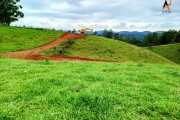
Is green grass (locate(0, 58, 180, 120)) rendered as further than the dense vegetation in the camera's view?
No

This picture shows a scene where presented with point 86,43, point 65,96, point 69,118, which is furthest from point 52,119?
point 86,43

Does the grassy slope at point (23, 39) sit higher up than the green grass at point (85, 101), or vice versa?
the grassy slope at point (23, 39)

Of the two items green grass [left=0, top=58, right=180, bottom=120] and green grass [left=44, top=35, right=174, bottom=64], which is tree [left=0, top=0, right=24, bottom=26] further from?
green grass [left=0, top=58, right=180, bottom=120]

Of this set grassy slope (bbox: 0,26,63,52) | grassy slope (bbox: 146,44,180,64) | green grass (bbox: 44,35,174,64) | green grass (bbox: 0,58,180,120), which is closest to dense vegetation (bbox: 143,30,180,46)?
grassy slope (bbox: 146,44,180,64)

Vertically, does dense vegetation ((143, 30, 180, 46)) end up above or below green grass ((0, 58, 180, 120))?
above

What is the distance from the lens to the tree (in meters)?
41.7

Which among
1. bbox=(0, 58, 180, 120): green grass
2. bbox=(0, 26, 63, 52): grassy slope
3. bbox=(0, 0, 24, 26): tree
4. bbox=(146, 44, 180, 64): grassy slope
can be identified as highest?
bbox=(0, 0, 24, 26): tree

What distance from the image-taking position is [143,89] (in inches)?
205

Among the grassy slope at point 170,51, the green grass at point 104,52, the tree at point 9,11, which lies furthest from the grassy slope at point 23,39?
the grassy slope at point 170,51

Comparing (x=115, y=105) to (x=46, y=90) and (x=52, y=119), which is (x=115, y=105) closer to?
(x=52, y=119)

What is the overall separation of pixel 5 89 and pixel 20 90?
23.5 inches

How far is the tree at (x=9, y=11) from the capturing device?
137ft

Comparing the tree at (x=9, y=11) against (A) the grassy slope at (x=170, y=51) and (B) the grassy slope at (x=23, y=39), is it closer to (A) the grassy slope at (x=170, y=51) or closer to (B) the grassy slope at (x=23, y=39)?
(B) the grassy slope at (x=23, y=39)

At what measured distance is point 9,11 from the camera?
1670 inches
